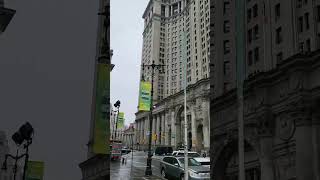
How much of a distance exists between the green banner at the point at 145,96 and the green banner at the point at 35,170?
795mm

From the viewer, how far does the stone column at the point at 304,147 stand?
1867 mm

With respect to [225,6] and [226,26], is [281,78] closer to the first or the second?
[226,26]

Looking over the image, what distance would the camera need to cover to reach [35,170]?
3.71 feet

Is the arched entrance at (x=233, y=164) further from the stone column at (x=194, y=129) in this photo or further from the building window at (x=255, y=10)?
the building window at (x=255, y=10)

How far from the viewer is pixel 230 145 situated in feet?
7.97

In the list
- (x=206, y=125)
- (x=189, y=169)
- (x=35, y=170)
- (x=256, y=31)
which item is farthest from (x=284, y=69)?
(x=189, y=169)

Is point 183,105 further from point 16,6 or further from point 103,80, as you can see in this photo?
point 16,6

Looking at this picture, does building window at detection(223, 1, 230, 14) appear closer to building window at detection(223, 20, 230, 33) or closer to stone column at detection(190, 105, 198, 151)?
building window at detection(223, 20, 230, 33)

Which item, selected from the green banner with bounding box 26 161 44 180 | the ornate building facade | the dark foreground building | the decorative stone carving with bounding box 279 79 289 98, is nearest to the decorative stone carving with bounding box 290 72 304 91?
the ornate building facade

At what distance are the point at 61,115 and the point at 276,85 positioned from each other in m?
1.45

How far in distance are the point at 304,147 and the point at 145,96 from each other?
0.90m

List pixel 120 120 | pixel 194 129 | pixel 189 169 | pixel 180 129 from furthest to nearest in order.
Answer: pixel 189 169 → pixel 180 129 → pixel 194 129 → pixel 120 120

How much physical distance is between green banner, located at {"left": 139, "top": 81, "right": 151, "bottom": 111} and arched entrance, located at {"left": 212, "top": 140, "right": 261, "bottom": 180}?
0.77 metres

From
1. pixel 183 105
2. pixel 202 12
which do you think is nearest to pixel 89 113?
A: pixel 183 105
